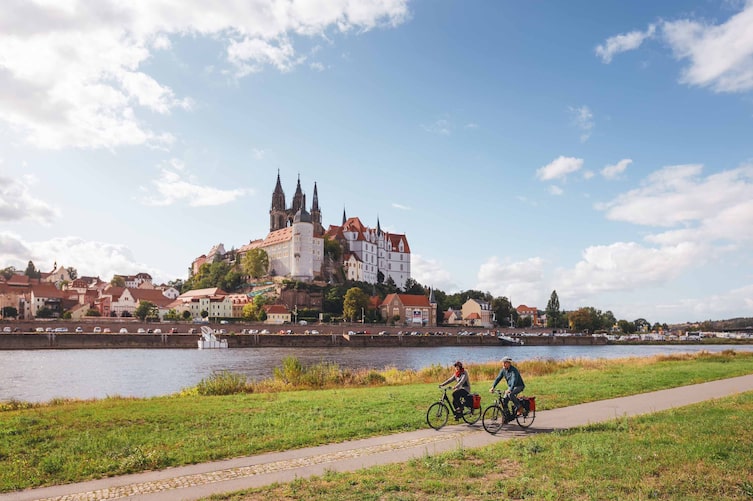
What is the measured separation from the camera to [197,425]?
13305 millimetres

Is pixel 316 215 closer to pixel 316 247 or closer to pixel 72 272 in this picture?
pixel 316 247

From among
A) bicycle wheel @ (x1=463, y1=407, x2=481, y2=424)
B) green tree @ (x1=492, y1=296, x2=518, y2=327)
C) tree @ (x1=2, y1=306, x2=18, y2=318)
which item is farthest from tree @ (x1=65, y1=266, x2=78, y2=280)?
bicycle wheel @ (x1=463, y1=407, x2=481, y2=424)

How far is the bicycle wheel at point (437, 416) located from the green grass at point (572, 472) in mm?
2120

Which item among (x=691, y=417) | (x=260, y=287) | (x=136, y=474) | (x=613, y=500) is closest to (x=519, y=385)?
(x=691, y=417)

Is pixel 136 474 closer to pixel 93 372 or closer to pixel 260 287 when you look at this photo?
pixel 93 372

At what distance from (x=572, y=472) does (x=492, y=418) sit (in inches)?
163

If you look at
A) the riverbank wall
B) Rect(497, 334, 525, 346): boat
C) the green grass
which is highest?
the green grass

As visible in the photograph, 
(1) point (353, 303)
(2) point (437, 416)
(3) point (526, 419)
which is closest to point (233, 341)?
(1) point (353, 303)

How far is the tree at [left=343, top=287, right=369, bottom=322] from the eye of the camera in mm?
122438

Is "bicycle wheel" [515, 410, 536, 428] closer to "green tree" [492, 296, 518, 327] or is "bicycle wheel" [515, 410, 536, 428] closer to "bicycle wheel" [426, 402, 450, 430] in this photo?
"bicycle wheel" [426, 402, 450, 430]

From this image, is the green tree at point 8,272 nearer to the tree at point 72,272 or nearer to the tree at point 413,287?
the tree at point 72,272

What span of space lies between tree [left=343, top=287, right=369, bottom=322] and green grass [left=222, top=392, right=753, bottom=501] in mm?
111247

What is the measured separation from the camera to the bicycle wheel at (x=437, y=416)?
13.1 meters

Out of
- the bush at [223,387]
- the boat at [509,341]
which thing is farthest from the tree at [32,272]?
the bush at [223,387]
